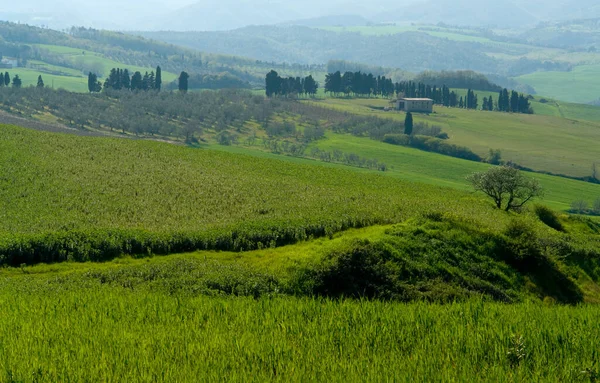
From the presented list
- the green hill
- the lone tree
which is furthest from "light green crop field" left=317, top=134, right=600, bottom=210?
the green hill

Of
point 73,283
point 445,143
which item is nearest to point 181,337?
point 73,283

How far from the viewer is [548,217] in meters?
77.9

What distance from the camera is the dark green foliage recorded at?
76.9 m

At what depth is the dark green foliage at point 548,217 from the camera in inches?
3029

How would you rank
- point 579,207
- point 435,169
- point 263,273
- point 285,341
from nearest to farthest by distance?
point 285,341 < point 263,273 < point 579,207 < point 435,169

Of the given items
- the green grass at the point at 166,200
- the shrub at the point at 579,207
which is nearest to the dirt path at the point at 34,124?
the green grass at the point at 166,200

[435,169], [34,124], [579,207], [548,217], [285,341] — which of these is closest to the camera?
[285,341]

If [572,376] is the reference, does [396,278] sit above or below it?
below

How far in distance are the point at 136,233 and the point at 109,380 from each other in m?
31.7

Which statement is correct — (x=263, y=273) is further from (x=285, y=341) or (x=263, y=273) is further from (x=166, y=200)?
(x=166, y=200)

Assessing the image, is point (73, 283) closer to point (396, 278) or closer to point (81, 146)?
point (396, 278)

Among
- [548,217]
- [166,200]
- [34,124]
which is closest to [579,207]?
[548,217]

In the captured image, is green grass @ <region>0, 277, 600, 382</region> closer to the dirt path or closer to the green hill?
the green hill

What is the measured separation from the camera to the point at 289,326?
24.0m
